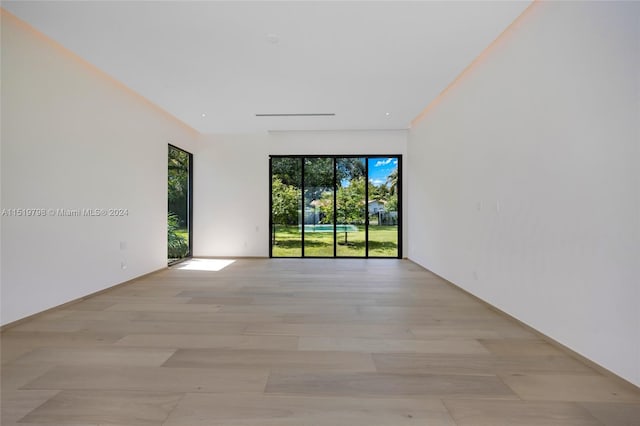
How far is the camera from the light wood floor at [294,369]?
1.61 metres

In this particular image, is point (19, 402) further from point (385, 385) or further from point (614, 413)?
point (614, 413)

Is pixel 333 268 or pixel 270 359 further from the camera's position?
pixel 333 268

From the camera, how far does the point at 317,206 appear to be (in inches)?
273

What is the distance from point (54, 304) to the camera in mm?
3223

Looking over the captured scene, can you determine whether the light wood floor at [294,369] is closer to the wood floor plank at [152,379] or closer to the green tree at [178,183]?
the wood floor plank at [152,379]

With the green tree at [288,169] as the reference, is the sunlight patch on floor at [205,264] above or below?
below

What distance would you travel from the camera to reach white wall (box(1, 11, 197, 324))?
283cm

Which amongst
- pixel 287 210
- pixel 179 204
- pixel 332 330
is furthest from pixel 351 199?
pixel 332 330

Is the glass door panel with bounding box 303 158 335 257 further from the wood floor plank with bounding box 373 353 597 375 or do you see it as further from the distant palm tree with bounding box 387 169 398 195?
the wood floor plank with bounding box 373 353 597 375

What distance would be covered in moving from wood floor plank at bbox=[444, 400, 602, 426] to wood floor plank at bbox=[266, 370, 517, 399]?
71 mm

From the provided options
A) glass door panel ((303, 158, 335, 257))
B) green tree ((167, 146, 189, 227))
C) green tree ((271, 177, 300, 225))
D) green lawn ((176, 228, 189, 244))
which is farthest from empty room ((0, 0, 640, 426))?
green tree ((271, 177, 300, 225))

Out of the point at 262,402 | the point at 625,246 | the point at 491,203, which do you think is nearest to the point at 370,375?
the point at 262,402

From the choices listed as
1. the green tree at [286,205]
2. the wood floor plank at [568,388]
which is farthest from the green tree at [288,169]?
the wood floor plank at [568,388]

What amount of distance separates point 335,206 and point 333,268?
176 cm
